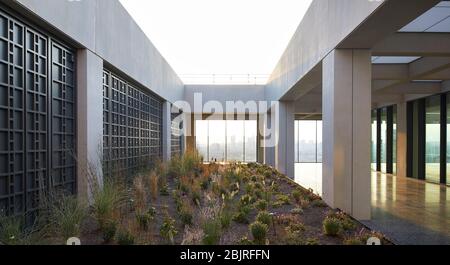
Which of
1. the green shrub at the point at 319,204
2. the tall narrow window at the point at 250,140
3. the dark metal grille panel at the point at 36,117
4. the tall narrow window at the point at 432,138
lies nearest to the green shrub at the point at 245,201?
the green shrub at the point at 319,204

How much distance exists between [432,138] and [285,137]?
4886 mm

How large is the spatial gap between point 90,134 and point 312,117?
20.9 meters

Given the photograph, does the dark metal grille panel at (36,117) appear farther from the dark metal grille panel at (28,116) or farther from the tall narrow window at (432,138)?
the tall narrow window at (432,138)

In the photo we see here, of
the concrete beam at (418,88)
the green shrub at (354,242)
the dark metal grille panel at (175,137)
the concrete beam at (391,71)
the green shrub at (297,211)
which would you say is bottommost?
the green shrub at (297,211)

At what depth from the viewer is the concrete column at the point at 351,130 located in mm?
6539

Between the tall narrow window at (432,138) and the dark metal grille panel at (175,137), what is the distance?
9.32 meters

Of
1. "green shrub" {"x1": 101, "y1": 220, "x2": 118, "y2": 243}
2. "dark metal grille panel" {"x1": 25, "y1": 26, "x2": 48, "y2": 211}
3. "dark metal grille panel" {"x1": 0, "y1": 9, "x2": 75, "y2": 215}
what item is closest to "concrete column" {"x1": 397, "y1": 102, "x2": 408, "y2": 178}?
"dark metal grille panel" {"x1": 0, "y1": 9, "x2": 75, "y2": 215}

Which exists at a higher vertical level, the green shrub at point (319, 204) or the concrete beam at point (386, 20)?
the concrete beam at point (386, 20)

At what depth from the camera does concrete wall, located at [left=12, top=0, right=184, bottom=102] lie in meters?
5.28

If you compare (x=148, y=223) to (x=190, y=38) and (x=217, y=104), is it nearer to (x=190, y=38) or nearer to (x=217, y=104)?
(x=190, y=38)

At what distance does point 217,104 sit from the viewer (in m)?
20.0

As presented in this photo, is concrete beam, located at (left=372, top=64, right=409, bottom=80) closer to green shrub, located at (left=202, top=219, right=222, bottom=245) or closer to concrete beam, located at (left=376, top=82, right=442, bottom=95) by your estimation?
concrete beam, located at (left=376, top=82, right=442, bottom=95)

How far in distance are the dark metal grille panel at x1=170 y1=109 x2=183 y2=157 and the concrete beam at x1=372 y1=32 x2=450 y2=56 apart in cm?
1069
